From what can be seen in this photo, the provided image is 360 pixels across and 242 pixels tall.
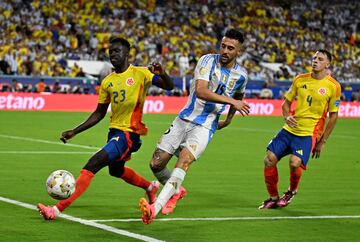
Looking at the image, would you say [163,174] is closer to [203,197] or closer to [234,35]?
[234,35]

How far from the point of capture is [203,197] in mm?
12867

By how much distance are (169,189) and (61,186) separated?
1384 millimetres

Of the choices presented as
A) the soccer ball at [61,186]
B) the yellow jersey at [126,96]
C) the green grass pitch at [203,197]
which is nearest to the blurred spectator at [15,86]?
the green grass pitch at [203,197]

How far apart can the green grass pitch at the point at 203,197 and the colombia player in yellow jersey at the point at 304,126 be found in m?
0.44

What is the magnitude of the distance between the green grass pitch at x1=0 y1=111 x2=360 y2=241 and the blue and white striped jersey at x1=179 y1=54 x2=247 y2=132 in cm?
119

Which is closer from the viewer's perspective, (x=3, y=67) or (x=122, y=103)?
(x=122, y=103)

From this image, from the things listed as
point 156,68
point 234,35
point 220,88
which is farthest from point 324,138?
point 156,68

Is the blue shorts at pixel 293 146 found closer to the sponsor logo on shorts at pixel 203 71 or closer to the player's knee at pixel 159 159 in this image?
the player's knee at pixel 159 159

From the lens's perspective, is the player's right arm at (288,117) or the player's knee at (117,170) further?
the player's right arm at (288,117)

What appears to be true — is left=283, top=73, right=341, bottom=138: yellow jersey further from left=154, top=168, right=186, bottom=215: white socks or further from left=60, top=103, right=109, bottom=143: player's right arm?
left=154, top=168, right=186, bottom=215: white socks

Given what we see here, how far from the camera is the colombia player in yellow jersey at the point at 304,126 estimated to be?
11.9 m

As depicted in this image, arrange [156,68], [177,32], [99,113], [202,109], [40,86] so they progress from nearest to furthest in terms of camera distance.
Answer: [156,68] → [202,109] → [99,113] → [40,86] → [177,32]

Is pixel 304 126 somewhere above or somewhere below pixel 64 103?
above

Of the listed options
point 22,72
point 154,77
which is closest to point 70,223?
point 154,77
